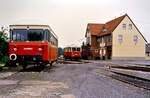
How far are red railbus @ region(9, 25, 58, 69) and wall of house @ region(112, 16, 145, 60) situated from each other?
28.0 metres

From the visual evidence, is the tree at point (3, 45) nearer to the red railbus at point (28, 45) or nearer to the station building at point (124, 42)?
the red railbus at point (28, 45)

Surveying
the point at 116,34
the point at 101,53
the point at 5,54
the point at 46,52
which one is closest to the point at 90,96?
the point at 46,52

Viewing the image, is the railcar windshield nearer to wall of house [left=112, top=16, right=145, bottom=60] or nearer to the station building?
the station building

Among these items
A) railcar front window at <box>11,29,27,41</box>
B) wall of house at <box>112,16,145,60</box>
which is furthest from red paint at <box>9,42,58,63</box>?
wall of house at <box>112,16,145,60</box>

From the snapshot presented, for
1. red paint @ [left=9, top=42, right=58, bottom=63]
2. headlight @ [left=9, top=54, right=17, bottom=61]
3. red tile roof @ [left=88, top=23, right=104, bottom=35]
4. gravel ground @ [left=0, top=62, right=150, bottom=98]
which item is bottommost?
gravel ground @ [left=0, top=62, right=150, bottom=98]

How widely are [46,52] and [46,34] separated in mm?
1326

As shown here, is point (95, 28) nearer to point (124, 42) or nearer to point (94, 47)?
point (94, 47)

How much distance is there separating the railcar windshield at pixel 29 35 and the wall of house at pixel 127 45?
27914 mm

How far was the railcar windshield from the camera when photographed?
12080 mm

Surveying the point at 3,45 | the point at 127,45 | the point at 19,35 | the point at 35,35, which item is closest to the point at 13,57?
the point at 19,35

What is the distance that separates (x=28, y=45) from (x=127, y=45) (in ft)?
103

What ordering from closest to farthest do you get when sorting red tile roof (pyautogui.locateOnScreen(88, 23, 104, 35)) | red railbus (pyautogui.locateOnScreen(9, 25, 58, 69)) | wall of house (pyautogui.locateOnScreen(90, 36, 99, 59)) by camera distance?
red railbus (pyautogui.locateOnScreen(9, 25, 58, 69))
wall of house (pyautogui.locateOnScreen(90, 36, 99, 59))
red tile roof (pyautogui.locateOnScreen(88, 23, 104, 35))

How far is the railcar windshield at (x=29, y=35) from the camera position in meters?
12.1

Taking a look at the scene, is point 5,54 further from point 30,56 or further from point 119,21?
point 119,21
